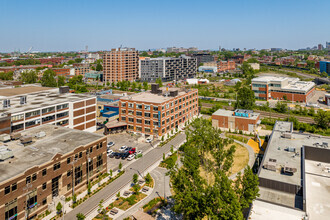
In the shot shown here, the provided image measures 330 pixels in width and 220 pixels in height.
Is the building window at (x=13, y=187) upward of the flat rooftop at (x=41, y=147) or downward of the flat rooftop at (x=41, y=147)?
downward

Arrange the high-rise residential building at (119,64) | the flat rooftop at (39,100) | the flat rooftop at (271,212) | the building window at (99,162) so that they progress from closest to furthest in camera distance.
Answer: the flat rooftop at (271,212), the building window at (99,162), the flat rooftop at (39,100), the high-rise residential building at (119,64)

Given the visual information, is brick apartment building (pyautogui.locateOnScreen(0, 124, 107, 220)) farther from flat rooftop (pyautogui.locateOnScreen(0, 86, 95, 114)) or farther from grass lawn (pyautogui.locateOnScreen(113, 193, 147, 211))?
flat rooftop (pyautogui.locateOnScreen(0, 86, 95, 114))

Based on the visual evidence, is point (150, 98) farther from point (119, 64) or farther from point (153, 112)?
point (119, 64)

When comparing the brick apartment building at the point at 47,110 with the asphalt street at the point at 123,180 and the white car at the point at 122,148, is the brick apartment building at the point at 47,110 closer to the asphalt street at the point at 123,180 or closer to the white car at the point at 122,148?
the white car at the point at 122,148

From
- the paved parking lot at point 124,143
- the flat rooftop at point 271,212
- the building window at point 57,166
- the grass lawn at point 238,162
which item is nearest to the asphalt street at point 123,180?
the paved parking lot at point 124,143

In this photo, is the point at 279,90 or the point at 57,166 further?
the point at 279,90

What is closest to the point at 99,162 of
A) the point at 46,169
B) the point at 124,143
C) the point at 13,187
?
the point at 46,169

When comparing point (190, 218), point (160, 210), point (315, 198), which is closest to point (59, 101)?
point (160, 210)
